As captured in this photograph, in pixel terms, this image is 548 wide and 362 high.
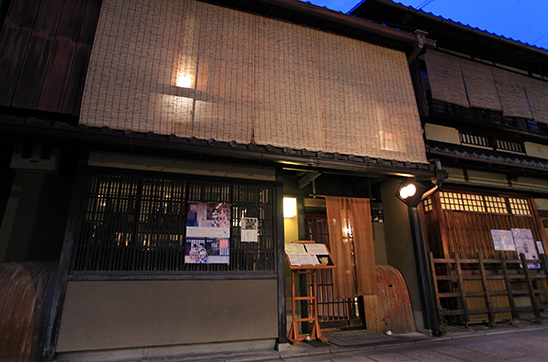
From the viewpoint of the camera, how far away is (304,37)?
7.53 metres

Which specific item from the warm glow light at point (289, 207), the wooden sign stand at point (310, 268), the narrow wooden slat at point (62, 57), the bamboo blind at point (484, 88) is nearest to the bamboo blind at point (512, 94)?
the bamboo blind at point (484, 88)

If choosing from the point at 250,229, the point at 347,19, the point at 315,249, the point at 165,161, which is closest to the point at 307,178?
the point at 315,249

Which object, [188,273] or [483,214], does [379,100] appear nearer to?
[483,214]

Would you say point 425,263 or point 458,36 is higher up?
point 458,36

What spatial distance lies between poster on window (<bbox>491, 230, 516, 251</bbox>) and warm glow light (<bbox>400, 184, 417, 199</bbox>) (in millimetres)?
3830

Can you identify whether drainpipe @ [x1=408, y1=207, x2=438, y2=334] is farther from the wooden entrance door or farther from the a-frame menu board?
the a-frame menu board

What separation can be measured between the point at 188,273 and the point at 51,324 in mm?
2285

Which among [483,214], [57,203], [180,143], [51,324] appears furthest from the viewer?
[483,214]

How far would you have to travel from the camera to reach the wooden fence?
798cm

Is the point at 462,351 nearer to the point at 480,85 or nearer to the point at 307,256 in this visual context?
the point at 307,256

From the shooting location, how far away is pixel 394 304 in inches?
310

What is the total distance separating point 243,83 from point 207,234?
138 inches

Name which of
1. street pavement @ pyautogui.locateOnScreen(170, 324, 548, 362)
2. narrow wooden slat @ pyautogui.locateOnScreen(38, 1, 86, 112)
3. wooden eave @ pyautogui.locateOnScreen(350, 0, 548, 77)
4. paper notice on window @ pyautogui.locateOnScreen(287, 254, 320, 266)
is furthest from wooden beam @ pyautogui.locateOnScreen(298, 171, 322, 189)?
wooden eave @ pyautogui.locateOnScreen(350, 0, 548, 77)

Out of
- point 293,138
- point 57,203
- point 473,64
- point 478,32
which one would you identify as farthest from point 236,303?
point 478,32
